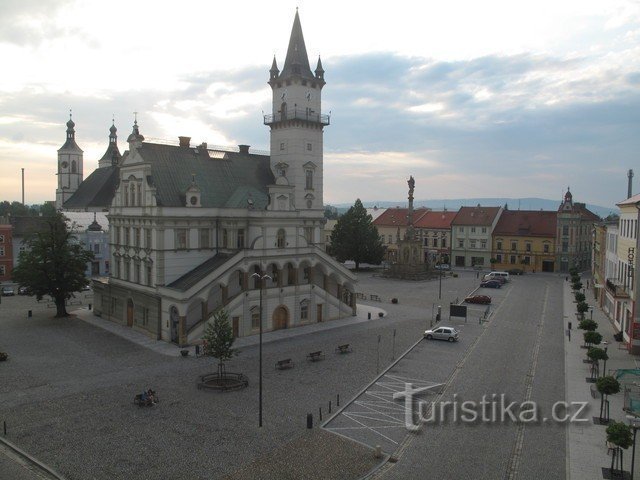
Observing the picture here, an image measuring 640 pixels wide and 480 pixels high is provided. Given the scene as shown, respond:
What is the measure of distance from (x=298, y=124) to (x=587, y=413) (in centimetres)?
3735

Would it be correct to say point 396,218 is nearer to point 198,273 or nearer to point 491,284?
point 491,284

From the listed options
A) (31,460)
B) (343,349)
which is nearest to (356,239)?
(343,349)

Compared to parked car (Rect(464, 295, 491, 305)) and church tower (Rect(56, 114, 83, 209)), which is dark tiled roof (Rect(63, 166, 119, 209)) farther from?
parked car (Rect(464, 295, 491, 305))

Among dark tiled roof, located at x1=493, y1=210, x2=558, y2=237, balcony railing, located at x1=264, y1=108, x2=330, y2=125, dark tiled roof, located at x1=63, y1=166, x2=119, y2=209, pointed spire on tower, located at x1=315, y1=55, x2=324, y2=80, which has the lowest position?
dark tiled roof, located at x1=493, y1=210, x2=558, y2=237

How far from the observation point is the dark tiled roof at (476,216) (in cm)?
9875

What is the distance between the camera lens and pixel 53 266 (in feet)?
162

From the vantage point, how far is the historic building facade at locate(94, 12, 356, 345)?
43.5m

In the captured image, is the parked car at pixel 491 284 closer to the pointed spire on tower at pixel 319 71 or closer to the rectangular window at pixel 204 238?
the pointed spire on tower at pixel 319 71

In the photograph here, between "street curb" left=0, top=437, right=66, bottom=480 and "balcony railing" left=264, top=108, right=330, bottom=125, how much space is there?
38623 millimetres

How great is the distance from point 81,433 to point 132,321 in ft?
77.6

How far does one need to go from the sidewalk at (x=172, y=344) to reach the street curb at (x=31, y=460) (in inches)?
596

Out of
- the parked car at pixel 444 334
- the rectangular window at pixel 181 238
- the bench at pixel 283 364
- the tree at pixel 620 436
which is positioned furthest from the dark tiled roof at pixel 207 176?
the tree at pixel 620 436

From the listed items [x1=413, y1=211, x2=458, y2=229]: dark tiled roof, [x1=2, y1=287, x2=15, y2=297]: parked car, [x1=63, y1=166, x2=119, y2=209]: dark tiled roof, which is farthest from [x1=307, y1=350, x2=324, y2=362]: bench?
[x1=413, y1=211, x2=458, y2=229]: dark tiled roof

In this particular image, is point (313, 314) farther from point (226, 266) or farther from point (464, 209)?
point (464, 209)
